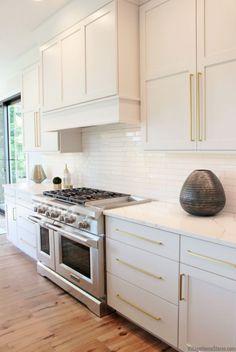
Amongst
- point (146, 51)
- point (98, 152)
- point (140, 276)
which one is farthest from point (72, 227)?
point (146, 51)

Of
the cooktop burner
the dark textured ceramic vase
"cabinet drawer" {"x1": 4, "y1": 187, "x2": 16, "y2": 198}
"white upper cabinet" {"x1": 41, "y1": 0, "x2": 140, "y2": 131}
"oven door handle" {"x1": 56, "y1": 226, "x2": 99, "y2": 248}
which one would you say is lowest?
"oven door handle" {"x1": 56, "y1": 226, "x2": 99, "y2": 248}

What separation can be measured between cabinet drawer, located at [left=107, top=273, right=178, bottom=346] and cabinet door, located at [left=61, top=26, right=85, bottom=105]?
168cm

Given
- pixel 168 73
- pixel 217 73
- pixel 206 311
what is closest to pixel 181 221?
pixel 206 311

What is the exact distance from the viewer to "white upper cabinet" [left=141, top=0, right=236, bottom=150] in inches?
76.6

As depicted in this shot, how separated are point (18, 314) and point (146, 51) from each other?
241 cm

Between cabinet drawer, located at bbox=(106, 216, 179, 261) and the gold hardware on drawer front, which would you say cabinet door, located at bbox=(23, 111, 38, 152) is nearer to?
the gold hardware on drawer front

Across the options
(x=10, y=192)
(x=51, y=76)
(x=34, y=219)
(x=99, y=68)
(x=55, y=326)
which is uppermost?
(x=51, y=76)

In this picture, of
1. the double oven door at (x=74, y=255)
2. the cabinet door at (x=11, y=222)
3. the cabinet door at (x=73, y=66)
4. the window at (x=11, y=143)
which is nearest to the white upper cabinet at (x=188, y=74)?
the cabinet door at (x=73, y=66)

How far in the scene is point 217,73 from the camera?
199cm

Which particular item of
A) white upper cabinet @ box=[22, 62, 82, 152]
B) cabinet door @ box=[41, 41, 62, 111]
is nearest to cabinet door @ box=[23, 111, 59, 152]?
white upper cabinet @ box=[22, 62, 82, 152]

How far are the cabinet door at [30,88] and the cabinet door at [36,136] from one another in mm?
107

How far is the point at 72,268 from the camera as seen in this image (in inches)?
112

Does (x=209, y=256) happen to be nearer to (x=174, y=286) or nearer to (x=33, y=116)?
(x=174, y=286)

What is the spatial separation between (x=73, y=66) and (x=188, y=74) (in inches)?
49.9
